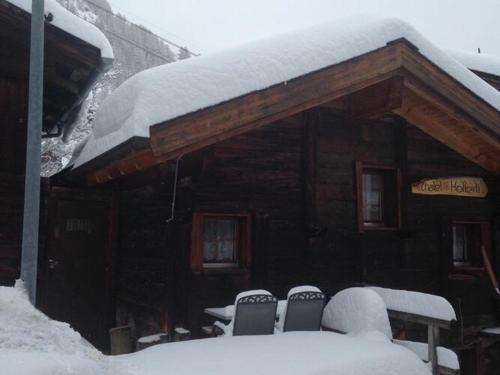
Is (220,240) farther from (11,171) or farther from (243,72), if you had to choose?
(11,171)

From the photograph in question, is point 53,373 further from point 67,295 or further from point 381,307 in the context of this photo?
point 67,295

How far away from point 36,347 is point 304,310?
340cm

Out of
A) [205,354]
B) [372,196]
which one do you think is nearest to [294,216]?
[372,196]

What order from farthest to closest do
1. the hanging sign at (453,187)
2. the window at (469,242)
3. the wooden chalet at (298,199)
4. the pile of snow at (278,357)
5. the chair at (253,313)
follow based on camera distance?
the window at (469,242) < the hanging sign at (453,187) < the wooden chalet at (298,199) < the chair at (253,313) < the pile of snow at (278,357)

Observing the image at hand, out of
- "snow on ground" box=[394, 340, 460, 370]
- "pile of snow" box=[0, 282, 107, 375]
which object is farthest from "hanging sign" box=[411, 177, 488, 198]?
"pile of snow" box=[0, 282, 107, 375]

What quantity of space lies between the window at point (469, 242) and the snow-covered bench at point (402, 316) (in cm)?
318

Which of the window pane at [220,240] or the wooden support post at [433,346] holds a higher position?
the window pane at [220,240]

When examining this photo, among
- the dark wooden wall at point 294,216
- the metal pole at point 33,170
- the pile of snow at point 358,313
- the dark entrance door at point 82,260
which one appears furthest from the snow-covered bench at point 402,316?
the dark entrance door at point 82,260

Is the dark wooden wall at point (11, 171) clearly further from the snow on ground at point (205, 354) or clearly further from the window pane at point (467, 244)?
the window pane at point (467, 244)

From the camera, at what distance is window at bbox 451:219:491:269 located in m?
8.18

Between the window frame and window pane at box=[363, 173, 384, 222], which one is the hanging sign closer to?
the window frame

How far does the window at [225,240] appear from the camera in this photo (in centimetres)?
618

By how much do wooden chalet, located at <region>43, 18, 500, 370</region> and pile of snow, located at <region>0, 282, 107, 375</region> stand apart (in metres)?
1.98

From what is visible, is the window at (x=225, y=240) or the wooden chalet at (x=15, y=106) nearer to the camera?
the wooden chalet at (x=15, y=106)
